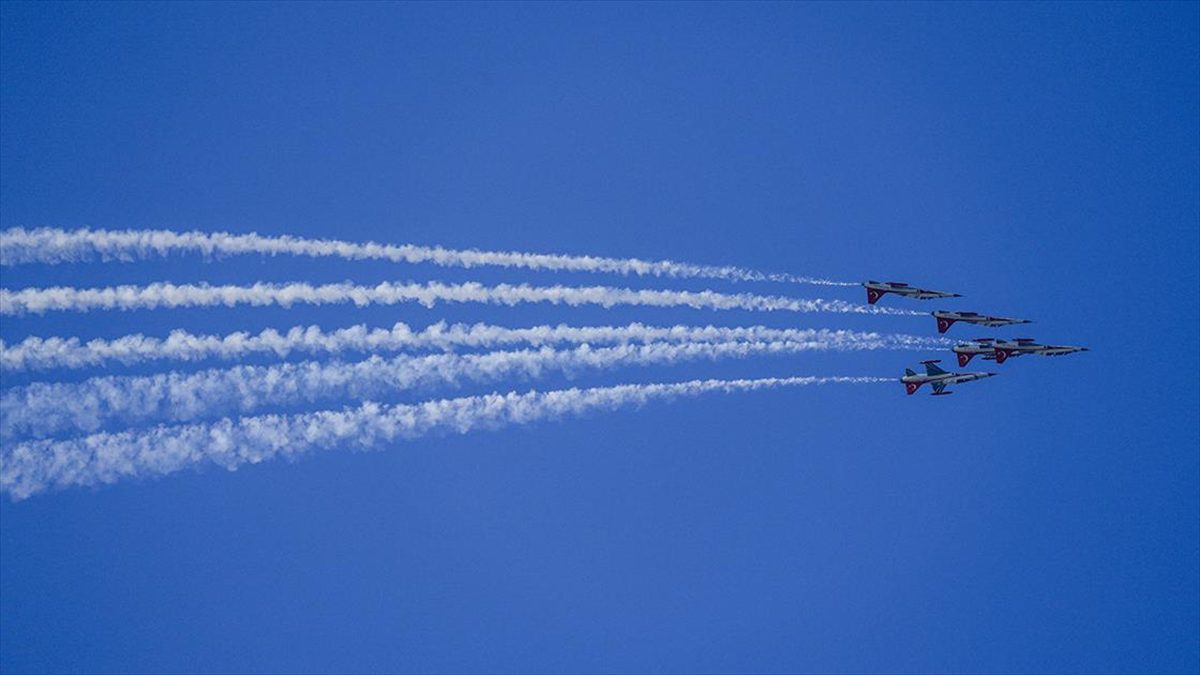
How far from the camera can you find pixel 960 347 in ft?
214

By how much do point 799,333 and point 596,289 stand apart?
9382mm

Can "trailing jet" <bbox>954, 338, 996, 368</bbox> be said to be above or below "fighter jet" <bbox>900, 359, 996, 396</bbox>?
above

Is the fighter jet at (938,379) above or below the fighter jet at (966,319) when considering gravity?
below

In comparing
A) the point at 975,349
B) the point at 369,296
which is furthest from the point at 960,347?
the point at 369,296

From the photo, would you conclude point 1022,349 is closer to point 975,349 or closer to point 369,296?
point 975,349

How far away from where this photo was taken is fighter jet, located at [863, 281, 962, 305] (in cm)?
6412

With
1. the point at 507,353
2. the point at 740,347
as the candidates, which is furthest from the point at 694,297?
the point at 507,353

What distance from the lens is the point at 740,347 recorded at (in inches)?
2290

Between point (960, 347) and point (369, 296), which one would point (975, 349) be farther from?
point (369, 296)

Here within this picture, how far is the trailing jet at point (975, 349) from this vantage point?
6531 cm

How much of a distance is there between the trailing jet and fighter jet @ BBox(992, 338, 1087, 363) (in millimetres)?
210

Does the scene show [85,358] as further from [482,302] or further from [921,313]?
[921,313]

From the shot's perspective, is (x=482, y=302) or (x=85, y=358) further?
(x=482, y=302)

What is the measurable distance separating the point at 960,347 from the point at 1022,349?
10.6ft
